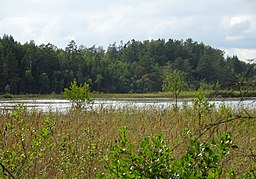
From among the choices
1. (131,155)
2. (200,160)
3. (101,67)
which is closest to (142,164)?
(131,155)

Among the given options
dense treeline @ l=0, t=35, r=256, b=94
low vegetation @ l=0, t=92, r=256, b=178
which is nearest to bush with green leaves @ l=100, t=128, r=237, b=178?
low vegetation @ l=0, t=92, r=256, b=178

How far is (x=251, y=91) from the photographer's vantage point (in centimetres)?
227

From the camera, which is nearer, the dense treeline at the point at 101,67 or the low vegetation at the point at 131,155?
the low vegetation at the point at 131,155

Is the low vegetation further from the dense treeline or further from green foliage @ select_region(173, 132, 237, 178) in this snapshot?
the dense treeline

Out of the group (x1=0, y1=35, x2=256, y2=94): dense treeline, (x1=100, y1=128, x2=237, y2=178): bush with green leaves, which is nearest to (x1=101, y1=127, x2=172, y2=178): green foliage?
(x1=100, y1=128, x2=237, y2=178): bush with green leaves

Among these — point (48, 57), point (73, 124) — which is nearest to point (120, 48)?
point (48, 57)

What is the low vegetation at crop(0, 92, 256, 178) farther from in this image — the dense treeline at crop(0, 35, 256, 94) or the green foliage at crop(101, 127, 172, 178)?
the dense treeline at crop(0, 35, 256, 94)

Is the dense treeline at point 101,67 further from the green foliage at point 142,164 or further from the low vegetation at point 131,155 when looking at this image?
the green foliage at point 142,164

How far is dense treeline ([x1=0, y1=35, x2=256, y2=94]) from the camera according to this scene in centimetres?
6153

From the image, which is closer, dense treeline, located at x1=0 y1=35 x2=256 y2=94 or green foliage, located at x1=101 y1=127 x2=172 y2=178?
green foliage, located at x1=101 y1=127 x2=172 y2=178

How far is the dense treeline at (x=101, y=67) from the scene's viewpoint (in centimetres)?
6153

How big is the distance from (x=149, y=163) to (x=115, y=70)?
78.1 m

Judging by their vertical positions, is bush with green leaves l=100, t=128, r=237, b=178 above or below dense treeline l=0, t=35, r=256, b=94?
below

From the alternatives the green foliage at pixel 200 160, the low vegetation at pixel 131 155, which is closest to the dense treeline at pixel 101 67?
the low vegetation at pixel 131 155
